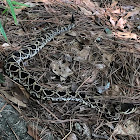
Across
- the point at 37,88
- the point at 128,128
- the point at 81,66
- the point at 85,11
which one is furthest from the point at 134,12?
the point at 37,88

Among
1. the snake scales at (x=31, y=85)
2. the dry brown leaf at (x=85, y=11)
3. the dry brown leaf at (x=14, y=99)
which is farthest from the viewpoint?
the dry brown leaf at (x=85, y=11)

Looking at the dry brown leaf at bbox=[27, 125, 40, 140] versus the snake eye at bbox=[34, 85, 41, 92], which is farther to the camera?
the snake eye at bbox=[34, 85, 41, 92]

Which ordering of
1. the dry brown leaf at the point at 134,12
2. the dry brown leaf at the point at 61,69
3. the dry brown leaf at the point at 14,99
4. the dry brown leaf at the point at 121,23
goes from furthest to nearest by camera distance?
1. the dry brown leaf at the point at 134,12
2. the dry brown leaf at the point at 121,23
3. the dry brown leaf at the point at 61,69
4. the dry brown leaf at the point at 14,99

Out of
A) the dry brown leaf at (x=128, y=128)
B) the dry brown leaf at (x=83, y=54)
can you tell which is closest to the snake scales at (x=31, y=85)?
the dry brown leaf at (x=128, y=128)

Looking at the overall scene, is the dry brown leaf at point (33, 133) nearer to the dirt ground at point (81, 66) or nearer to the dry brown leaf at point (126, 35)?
the dirt ground at point (81, 66)

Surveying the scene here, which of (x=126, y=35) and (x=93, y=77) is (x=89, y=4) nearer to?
(x=126, y=35)

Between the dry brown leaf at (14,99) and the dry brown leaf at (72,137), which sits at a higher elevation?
the dry brown leaf at (14,99)

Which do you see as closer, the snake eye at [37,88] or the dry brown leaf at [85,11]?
the snake eye at [37,88]

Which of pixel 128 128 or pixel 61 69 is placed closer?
pixel 128 128

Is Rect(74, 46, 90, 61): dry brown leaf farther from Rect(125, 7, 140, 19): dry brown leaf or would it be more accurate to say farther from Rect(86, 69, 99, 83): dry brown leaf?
Rect(125, 7, 140, 19): dry brown leaf

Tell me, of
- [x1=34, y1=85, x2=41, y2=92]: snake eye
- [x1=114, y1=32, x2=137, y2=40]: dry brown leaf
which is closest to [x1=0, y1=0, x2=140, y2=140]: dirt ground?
[x1=114, y1=32, x2=137, y2=40]: dry brown leaf

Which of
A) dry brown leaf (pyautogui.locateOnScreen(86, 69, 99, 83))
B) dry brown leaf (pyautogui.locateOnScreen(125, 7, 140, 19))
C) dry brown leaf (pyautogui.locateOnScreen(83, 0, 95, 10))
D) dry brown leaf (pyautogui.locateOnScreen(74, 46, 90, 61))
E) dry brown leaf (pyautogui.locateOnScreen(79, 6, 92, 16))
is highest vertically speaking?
dry brown leaf (pyautogui.locateOnScreen(83, 0, 95, 10))

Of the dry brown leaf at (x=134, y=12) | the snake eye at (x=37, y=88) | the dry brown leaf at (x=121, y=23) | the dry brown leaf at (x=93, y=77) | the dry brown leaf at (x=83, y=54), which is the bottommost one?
the dry brown leaf at (x=93, y=77)

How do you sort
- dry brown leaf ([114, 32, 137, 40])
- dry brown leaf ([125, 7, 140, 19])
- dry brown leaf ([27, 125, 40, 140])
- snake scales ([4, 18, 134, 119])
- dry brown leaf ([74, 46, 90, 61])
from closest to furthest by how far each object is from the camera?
dry brown leaf ([27, 125, 40, 140])
snake scales ([4, 18, 134, 119])
dry brown leaf ([74, 46, 90, 61])
dry brown leaf ([114, 32, 137, 40])
dry brown leaf ([125, 7, 140, 19])
